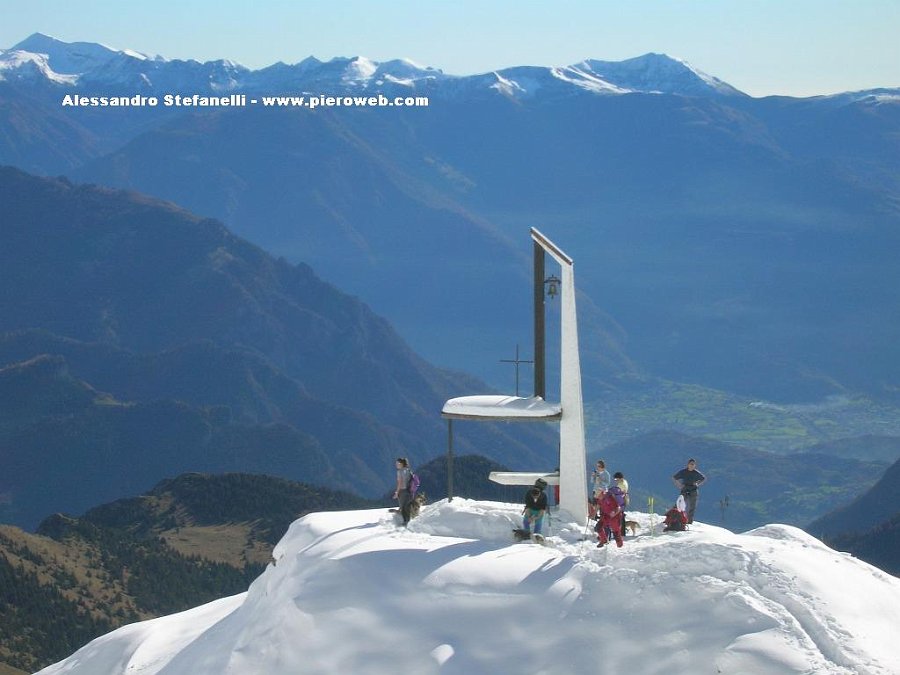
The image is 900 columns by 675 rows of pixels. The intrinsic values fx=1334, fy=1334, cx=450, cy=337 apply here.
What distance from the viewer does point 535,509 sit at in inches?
1665

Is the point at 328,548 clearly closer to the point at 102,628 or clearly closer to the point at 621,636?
the point at 621,636

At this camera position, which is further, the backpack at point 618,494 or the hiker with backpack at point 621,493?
the hiker with backpack at point 621,493

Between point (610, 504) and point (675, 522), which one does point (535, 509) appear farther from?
point (675, 522)

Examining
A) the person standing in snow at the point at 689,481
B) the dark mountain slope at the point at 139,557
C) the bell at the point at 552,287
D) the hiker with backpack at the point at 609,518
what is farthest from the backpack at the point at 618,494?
the dark mountain slope at the point at 139,557

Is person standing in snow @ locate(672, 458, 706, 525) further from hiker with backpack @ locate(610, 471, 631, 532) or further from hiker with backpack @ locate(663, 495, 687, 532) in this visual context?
hiker with backpack @ locate(610, 471, 631, 532)

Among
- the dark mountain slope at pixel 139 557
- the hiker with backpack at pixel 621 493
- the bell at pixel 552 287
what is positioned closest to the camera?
the hiker with backpack at pixel 621 493

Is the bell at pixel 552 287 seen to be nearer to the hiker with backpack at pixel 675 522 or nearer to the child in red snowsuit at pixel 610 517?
the child in red snowsuit at pixel 610 517

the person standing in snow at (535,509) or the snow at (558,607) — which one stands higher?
the person standing in snow at (535,509)

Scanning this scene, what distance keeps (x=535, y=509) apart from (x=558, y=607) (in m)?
4.75

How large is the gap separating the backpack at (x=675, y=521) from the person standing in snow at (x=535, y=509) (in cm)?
407

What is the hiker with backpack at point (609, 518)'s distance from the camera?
4131 cm

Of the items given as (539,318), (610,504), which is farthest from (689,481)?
(539,318)

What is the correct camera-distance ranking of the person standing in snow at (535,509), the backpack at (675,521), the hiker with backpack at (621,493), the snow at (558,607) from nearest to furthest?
the snow at (558,607), the hiker with backpack at (621,493), the person standing in snow at (535,509), the backpack at (675,521)

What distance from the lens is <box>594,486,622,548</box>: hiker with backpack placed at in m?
41.3
